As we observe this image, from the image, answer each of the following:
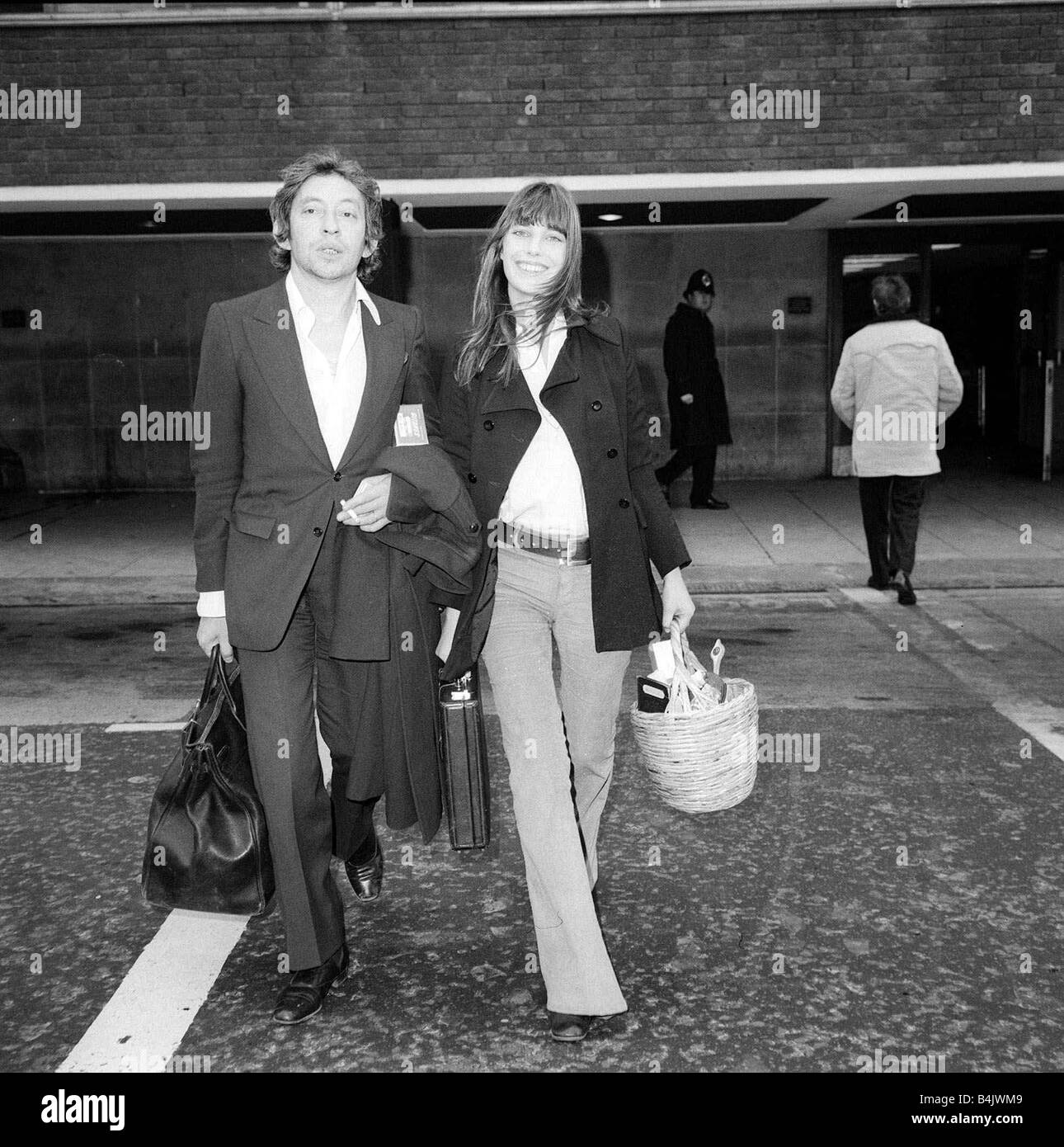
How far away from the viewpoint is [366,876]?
4.20m

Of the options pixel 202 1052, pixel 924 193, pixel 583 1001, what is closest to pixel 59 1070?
pixel 202 1052

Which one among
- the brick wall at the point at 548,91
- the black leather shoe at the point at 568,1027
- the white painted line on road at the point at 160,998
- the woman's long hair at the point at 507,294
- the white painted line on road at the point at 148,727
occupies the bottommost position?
the white painted line on road at the point at 160,998

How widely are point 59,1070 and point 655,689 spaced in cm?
170

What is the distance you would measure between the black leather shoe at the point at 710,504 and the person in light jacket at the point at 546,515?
992 cm

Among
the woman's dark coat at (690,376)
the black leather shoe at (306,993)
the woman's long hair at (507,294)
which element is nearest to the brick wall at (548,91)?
the woman's dark coat at (690,376)

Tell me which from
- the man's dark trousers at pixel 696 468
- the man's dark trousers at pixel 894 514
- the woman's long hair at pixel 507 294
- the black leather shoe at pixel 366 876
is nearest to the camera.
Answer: the woman's long hair at pixel 507 294

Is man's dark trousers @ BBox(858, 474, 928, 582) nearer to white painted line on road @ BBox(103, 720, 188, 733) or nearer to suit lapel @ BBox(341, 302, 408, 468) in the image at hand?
white painted line on road @ BBox(103, 720, 188, 733)

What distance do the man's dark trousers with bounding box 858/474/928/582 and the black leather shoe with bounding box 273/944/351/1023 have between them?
6054 mm

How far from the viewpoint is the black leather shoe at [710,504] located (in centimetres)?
1339

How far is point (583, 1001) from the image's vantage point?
3.32 m

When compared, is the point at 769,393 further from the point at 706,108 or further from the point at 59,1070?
the point at 59,1070

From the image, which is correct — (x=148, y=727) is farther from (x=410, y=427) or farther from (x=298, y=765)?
(x=410, y=427)

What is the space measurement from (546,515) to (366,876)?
1.39 meters

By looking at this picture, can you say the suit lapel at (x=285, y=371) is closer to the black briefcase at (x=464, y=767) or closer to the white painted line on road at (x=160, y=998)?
the black briefcase at (x=464, y=767)
